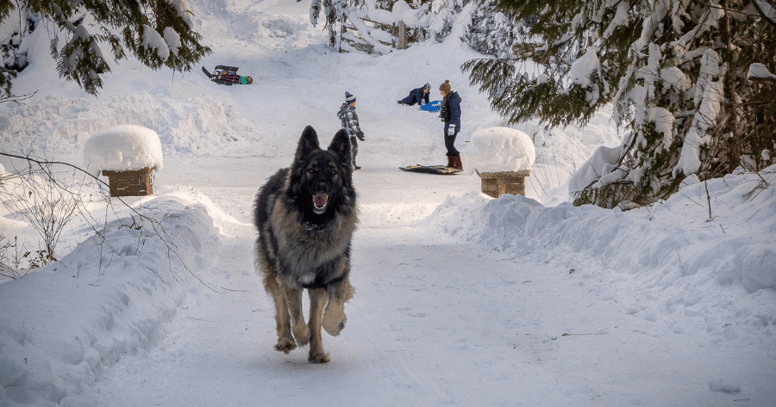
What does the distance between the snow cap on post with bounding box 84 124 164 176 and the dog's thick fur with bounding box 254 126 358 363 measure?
28.2 ft

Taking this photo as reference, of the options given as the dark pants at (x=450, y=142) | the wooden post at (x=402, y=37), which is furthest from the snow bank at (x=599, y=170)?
the wooden post at (x=402, y=37)

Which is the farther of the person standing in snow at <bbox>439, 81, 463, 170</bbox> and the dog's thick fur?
the person standing in snow at <bbox>439, 81, 463, 170</bbox>

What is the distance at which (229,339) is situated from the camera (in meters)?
4.82

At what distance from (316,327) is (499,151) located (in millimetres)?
8879

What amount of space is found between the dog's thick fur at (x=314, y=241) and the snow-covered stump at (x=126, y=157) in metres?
8.58

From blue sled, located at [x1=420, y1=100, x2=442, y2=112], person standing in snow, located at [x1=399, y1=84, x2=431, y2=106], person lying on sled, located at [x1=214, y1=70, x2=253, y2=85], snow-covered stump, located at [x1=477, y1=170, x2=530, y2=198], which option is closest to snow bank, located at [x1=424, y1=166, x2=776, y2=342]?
snow-covered stump, located at [x1=477, y1=170, x2=530, y2=198]

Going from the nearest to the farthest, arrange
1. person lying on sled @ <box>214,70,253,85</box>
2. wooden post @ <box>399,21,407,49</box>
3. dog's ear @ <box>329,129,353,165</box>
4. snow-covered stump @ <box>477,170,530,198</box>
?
dog's ear @ <box>329,129,353,165</box> < snow-covered stump @ <box>477,170,530,198</box> < person lying on sled @ <box>214,70,253,85</box> < wooden post @ <box>399,21,407,49</box>

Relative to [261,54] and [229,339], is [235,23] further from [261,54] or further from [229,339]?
[229,339]

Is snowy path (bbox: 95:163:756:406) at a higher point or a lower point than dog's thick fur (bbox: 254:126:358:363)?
lower

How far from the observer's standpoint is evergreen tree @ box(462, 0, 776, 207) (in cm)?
694

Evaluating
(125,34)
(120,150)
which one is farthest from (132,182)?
(125,34)

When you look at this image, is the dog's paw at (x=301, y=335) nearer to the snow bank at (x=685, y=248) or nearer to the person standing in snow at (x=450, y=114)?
the snow bank at (x=685, y=248)

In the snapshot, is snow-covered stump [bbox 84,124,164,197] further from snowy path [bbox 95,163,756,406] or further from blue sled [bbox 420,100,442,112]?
blue sled [bbox 420,100,442,112]

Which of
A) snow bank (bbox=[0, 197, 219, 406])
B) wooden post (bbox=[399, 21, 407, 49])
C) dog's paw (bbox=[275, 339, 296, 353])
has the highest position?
wooden post (bbox=[399, 21, 407, 49])
